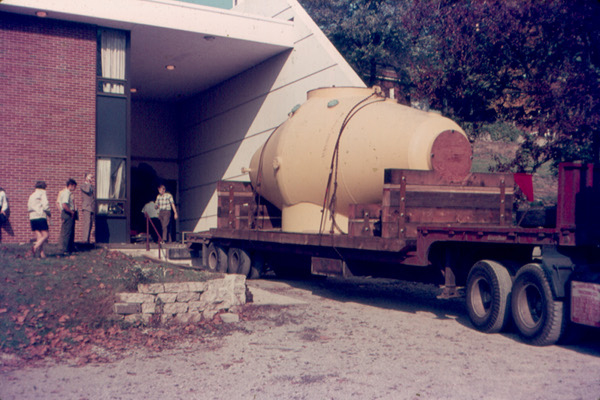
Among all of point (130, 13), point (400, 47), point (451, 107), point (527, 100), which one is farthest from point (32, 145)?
point (400, 47)

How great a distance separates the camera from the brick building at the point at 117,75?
52.3ft

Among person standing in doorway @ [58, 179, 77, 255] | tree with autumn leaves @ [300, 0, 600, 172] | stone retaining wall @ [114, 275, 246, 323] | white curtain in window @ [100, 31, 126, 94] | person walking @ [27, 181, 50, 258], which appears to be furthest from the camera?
white curtain in window @ [100, 31, 126, 94]

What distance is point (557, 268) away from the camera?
7.02 metres

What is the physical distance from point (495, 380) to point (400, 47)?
21.7 meters

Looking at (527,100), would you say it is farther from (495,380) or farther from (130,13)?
(130,13)

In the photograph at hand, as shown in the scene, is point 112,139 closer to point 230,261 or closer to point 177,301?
point 230,261

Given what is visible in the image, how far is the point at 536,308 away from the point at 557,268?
Result: 0.66m

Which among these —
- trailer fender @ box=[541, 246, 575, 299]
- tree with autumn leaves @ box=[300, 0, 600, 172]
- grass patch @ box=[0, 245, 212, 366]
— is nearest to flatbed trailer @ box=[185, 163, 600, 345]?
trailer fender @ box=[541, 246, 575, 299]

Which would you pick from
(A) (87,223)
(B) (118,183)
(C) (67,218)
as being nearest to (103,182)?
(B) (118,183)

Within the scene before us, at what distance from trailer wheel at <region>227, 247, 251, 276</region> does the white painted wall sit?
19.3 ft

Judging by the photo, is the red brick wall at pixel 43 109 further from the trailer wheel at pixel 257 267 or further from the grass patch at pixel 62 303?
the grass patch at pixel 62 303

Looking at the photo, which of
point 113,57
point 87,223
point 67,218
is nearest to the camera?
point 67,218

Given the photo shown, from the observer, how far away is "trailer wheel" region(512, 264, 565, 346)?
6.95 meters

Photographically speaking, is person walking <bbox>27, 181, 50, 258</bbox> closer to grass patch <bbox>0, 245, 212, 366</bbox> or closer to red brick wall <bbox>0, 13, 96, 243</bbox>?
grass patch <bbox>0, 245, 212, 366</bbox>
